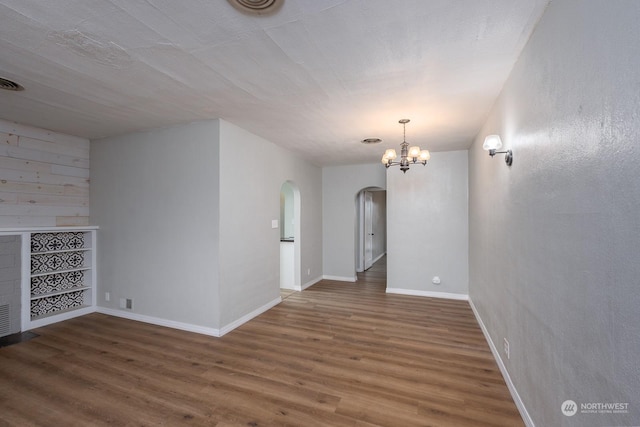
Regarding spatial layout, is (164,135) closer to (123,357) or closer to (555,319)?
(123,357)

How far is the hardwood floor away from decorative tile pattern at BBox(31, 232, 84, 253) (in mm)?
1091

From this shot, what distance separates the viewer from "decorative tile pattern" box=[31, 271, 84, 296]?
3.83 meters

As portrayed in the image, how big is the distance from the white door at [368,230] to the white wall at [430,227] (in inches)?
85.4

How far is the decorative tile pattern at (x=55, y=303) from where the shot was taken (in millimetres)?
3824

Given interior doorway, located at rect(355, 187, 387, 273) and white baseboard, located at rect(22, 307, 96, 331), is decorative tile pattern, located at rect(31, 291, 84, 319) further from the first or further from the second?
interior doorway, located at rect(355, 187, 387, 273)

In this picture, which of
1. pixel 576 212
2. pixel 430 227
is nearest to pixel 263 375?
pixel 576 212

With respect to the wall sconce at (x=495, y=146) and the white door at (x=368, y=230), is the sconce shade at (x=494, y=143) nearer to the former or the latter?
the wall sconce at (x=495, y=146)

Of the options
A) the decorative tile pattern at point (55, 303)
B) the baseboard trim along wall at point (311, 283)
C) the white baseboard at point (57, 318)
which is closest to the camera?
the white baseboard at point (57, 318)

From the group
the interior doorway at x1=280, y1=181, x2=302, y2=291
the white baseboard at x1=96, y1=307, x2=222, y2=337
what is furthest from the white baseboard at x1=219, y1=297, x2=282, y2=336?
the interior doorway at x1=280, y1=181, x2=302, y2=291

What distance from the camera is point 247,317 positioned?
13.1 ft

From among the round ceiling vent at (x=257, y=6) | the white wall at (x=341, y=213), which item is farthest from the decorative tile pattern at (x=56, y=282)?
the round ceiling vent at (x=257, y=6)

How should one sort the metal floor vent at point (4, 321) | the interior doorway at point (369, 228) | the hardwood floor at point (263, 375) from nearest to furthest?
the hardwood floor at point (263, 375) → the metal floor vent at point (4, 321) → the interior doorway at point (369, 228)

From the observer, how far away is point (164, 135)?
3.81m

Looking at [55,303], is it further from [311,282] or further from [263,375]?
[311,282]
